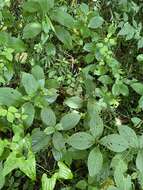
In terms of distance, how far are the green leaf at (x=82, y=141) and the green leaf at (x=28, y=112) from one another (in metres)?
0.19

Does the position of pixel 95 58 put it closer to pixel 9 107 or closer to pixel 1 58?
pixel 1 58

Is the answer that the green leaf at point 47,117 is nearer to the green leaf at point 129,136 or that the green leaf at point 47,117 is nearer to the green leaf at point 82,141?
the green leaf at point 82,141

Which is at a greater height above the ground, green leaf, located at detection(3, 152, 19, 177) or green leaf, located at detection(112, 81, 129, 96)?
green leaf, located at detection(3, 152, 19, 177)

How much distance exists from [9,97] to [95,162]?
1.59ft

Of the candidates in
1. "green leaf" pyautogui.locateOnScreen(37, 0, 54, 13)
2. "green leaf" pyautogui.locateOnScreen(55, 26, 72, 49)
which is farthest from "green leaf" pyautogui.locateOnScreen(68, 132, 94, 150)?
"green leaf" pyautogui.locateOnScreen(37, 0, 54, 13)

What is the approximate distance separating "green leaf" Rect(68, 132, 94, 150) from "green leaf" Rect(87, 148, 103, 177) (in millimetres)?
39

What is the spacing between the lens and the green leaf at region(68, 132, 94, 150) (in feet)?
5.72

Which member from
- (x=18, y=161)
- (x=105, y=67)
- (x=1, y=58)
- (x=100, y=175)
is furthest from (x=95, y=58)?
(x=18, y=161)

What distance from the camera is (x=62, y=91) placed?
101 inches

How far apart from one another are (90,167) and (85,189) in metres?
0.25

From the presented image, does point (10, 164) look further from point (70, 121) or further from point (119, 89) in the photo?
point (119, 89)

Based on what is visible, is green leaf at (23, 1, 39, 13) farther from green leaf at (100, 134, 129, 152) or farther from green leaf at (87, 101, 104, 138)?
green leaf at (100, 134, 129, 152)

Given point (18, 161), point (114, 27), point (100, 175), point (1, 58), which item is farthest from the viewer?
point (114, 27)

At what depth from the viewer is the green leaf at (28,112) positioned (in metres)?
1.76
